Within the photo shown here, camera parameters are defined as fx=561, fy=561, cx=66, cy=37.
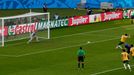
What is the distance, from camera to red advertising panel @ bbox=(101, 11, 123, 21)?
7603 cm

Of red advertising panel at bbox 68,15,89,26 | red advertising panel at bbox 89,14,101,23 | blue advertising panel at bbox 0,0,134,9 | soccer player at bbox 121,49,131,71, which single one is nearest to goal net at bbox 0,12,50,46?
red advertising panel at bbox 68,15,89,26

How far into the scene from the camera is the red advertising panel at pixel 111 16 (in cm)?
7603

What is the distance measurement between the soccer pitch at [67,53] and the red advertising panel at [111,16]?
5.41 m

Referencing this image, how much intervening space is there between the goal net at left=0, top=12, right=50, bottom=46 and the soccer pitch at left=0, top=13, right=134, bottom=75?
2.48 ft

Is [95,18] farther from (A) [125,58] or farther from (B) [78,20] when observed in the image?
(A) [125,58]

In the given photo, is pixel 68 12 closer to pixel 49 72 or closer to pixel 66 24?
pixel 66 24

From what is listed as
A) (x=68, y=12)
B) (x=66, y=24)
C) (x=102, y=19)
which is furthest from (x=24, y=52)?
(x=68, y=12)

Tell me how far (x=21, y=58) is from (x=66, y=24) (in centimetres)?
2258

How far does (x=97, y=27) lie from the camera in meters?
70.9

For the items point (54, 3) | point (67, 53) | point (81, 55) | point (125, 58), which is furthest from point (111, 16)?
point (125, 58)

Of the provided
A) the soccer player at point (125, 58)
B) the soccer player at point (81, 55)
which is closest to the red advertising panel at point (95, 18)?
the soccer player at point (81, 55)

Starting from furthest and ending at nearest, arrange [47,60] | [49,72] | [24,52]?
[24,52], [47,60], [49,72]

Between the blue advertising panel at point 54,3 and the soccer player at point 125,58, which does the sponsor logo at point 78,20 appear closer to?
the blue advertising panel at point 54,3

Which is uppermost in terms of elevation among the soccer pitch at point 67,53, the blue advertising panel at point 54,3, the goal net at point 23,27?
the blue advertising panel at point 54,3
